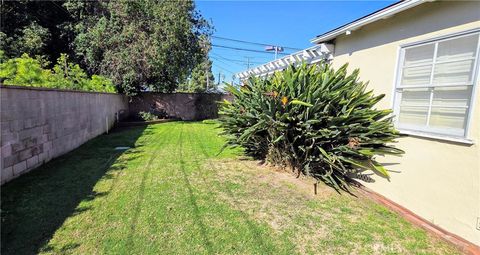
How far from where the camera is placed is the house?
2949 mm

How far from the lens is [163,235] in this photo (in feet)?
9.29

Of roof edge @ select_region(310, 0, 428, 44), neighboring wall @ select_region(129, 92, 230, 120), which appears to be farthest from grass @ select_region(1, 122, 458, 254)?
neighboring wall @ select_region(129, 92, 230, 120)

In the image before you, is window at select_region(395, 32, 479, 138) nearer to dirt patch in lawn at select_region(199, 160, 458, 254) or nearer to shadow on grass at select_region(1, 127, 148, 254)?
dirt patch in lawn at select_region(199, 160, 458, 254)

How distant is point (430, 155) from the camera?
3.35 meters

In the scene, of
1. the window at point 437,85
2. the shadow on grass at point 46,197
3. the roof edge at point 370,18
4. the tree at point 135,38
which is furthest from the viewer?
the tree at point 135,38

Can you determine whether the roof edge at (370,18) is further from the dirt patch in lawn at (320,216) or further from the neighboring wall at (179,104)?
the neighboring wall at (179,104)

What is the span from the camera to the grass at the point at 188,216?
268cm

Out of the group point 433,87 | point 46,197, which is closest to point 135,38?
point 46,197

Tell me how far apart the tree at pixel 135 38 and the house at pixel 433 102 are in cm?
1026

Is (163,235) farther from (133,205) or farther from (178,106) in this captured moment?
(178,106)

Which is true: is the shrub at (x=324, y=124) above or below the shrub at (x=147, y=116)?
above

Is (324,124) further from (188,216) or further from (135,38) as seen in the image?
(135,38)

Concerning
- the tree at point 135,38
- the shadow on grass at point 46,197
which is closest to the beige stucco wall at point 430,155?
the shadow on grass at point 46,197

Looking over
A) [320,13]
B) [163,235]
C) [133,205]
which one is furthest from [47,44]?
[163,235]
